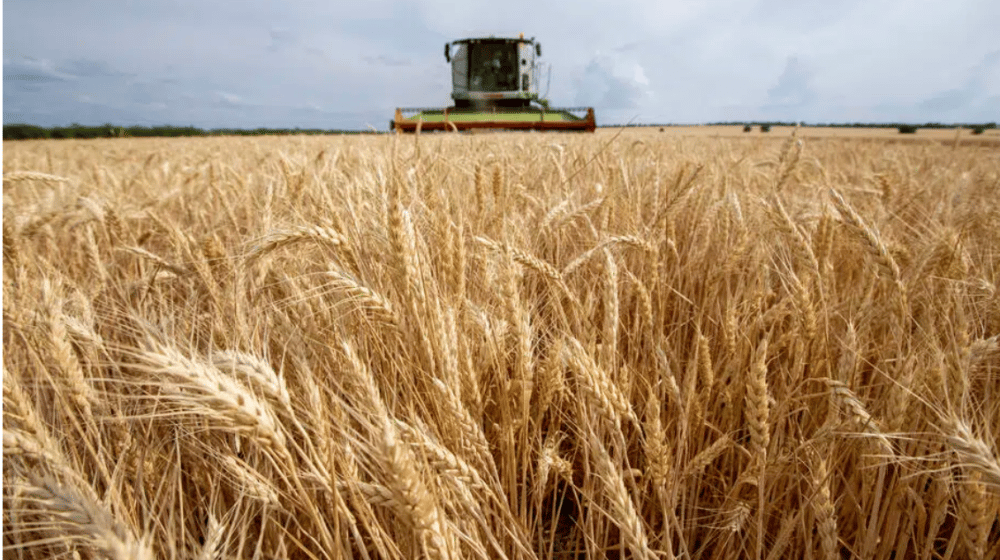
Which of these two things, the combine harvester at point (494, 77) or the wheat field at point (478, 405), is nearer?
the wheat field at point (478, 405)

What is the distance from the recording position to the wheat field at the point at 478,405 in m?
0.66

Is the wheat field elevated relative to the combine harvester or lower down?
lower down

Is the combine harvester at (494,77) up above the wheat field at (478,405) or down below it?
above

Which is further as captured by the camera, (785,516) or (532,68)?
(532,68)

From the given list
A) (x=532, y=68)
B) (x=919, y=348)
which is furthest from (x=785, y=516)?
(x=532, y=68)

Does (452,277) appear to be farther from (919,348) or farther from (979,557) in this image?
(919,348)

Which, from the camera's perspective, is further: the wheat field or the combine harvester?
the combine harvester

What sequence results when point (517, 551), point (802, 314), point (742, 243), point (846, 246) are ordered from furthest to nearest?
point (846, 246) < point (742, 243) < point (802, 314) < point (517, 551)

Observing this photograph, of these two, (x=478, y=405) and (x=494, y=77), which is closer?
(x=478, y=405)

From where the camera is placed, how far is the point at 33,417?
2.34 feet

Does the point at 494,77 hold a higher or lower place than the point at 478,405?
higher

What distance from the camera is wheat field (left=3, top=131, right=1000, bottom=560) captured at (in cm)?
66

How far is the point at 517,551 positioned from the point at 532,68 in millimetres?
17219

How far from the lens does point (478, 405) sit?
0.82m
